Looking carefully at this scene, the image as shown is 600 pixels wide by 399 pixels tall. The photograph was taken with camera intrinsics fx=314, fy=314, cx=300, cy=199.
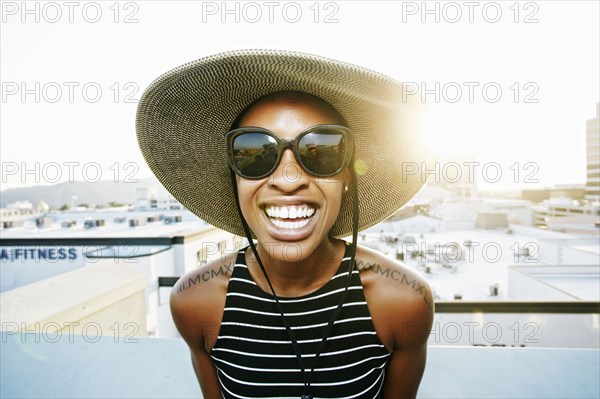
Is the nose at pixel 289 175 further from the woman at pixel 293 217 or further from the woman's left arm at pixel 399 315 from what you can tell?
the woman's left arm at pixel 399 315

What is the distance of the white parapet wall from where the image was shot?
2.29 m

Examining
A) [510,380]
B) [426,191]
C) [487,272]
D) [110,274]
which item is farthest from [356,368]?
[426,191]

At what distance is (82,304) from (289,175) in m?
2.46

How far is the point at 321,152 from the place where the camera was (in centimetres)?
119

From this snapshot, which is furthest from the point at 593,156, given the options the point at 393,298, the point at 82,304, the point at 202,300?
the point at 82,304

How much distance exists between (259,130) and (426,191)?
214 ft

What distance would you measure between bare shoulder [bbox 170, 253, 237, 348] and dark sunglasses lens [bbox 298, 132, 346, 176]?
0.64 metres

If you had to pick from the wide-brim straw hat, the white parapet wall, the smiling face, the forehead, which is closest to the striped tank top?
the smiling face

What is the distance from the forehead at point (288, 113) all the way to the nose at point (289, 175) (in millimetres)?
96

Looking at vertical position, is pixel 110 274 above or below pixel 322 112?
below

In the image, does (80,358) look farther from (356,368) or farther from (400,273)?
(400,273)

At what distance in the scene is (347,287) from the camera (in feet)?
4.31

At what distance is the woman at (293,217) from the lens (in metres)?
1.19

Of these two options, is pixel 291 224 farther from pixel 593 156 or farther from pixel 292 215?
pixel 593 156
